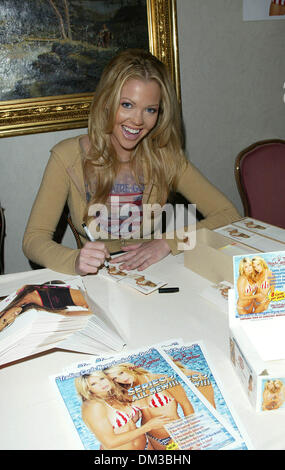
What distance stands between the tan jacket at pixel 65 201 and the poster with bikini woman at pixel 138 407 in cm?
56

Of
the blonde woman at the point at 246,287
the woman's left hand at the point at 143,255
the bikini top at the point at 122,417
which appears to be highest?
the blonde woman at the point at 246,287

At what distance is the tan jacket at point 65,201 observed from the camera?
1.52 meters

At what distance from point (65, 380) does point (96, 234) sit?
998 millimetres

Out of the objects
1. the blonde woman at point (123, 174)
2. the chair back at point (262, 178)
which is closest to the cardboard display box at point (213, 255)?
the blonde woman at point (123, 174)

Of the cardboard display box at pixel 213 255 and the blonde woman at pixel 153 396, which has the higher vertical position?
the cardboard display box at pixel 213 255

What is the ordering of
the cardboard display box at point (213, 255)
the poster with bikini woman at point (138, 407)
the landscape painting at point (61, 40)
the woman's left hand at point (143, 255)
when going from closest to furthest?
1. the poster with bikini woman at point (138, 407)
2. the cardboard display box at point (213, 255)
3. the woman's left hand at point (143, 255)
4. the landscape painting at point (61, 40)

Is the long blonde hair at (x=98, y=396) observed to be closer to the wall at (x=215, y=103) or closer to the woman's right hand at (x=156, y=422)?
the woman's right hand at (x=156, y=422)

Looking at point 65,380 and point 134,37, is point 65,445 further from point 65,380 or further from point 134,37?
point 134,37

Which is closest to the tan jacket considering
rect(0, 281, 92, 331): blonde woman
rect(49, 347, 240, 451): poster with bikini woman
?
rect(0, 281, 92, 331): blonde woman

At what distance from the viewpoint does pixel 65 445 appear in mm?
759

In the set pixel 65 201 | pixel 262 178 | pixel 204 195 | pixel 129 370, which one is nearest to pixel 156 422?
pixel 129 370
